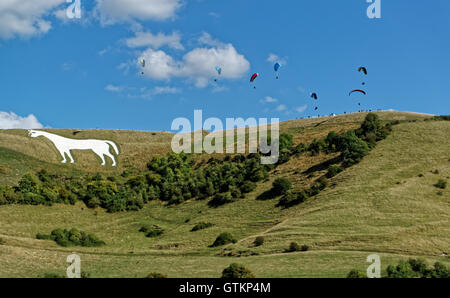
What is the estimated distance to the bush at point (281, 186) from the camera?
2682 inches

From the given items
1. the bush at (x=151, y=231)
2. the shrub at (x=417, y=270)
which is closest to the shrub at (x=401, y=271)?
the shrub at (x=417, y=270)

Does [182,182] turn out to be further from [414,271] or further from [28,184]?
[414,271]

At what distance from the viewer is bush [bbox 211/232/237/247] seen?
177 ft

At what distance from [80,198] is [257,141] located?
139ft

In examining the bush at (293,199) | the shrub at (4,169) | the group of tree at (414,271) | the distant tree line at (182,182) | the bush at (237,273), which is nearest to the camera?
the group of tree at (414,271)

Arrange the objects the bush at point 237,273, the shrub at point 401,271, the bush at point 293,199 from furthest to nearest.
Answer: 1. the bush at point 293,199
2. the bush at point 237,273
3. the shrub at point 401,271

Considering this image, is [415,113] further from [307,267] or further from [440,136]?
[307,267]

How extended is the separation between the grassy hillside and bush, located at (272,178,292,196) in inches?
79.7

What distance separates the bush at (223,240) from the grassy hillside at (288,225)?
5.75 feet

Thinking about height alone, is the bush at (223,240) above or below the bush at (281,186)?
below

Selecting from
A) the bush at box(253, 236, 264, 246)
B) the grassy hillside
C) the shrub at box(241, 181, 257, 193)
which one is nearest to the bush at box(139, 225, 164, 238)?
the grassy hillside

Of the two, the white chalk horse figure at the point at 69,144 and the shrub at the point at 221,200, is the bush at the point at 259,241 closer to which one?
the shrub at the point at 221,200

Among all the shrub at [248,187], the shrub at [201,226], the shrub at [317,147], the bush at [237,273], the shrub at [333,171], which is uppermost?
the shrub at [317,147]
